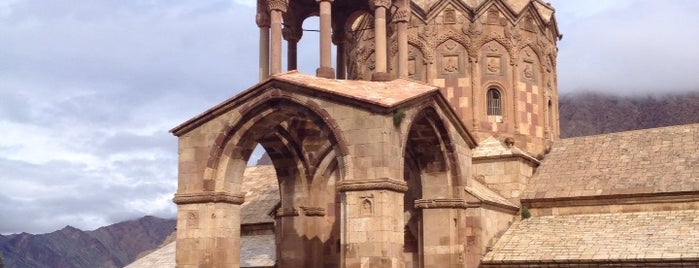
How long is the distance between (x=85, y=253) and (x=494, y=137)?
287ft

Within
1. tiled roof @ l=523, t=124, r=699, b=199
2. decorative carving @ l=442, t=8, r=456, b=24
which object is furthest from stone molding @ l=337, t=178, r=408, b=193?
decorative carving @ l=442, t=8, r=456, b=24

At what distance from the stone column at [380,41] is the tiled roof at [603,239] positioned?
5038mm

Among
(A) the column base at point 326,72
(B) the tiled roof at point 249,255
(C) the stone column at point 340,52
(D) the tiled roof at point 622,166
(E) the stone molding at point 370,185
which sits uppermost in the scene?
(C) the stone column at point 340,52

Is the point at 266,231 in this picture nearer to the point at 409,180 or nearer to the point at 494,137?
the point at 409,180

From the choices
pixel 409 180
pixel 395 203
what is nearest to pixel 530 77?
pixel 409 180

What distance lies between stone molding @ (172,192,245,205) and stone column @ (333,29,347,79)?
596cm

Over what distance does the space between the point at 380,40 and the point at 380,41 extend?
0.9 inches

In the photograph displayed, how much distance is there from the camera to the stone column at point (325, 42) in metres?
19.1

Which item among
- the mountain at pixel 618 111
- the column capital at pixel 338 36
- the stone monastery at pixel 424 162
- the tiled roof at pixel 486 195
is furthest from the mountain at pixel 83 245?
the tiled roof at pixel 486 195

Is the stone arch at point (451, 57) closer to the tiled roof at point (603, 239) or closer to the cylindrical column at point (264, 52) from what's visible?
the tiled roof at point (603, 239)

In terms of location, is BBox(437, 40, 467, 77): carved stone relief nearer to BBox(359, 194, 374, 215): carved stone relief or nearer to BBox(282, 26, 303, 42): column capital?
BBox(282, 26, 303, 42): column capital

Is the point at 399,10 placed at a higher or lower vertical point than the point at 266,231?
higher

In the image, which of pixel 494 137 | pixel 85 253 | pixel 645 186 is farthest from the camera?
pixel 85 253

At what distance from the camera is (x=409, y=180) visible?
73.6 ft
